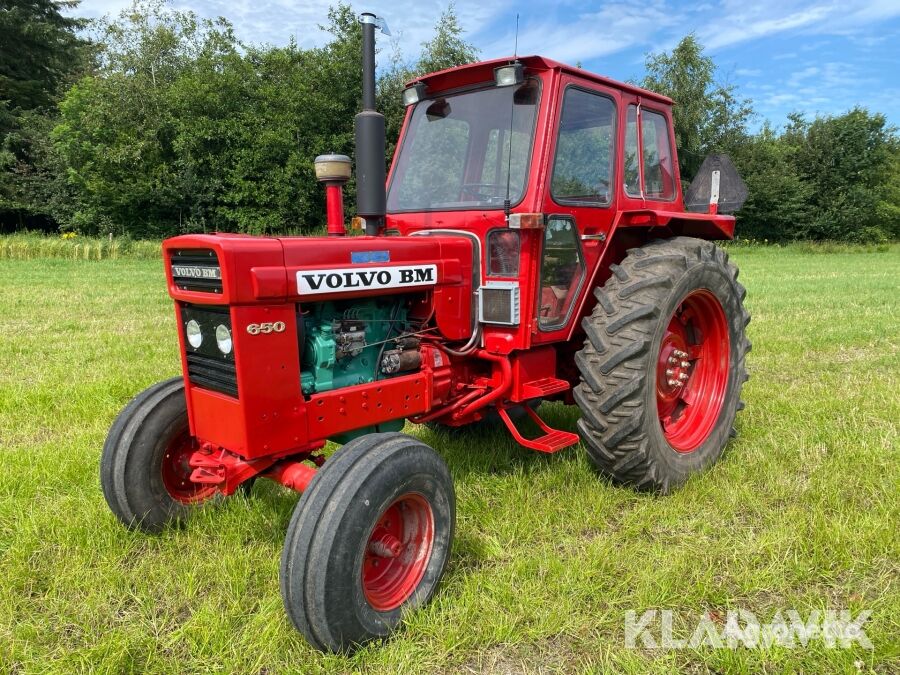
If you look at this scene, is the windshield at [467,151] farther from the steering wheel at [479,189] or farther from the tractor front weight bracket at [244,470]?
the tractor front weight bracket at [244,470]

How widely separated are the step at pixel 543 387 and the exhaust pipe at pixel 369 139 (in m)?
1.24

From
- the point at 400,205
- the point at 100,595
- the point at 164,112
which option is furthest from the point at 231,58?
the point at 100,595

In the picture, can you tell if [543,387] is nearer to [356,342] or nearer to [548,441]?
[548,441]

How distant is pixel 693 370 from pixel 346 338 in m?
2.36

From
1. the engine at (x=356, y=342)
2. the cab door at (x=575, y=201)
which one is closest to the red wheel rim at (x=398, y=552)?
Result: the engine at (x=356, y=342)

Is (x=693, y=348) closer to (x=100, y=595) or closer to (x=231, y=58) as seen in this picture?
(x=100, y=595)

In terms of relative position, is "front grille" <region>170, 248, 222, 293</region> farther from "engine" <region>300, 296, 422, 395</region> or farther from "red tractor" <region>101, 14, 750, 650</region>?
"engine" <region>300, 296, 422, 395</region>

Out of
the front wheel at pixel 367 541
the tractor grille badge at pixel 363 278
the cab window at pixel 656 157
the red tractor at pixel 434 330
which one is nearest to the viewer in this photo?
the front wheel at pixel 367 541

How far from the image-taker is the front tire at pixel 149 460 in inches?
110

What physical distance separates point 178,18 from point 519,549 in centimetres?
2847

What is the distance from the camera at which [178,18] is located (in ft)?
81.8

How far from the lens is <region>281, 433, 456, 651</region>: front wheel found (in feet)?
6.77

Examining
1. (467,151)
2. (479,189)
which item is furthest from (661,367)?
(467,151)

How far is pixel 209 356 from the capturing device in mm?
2523
